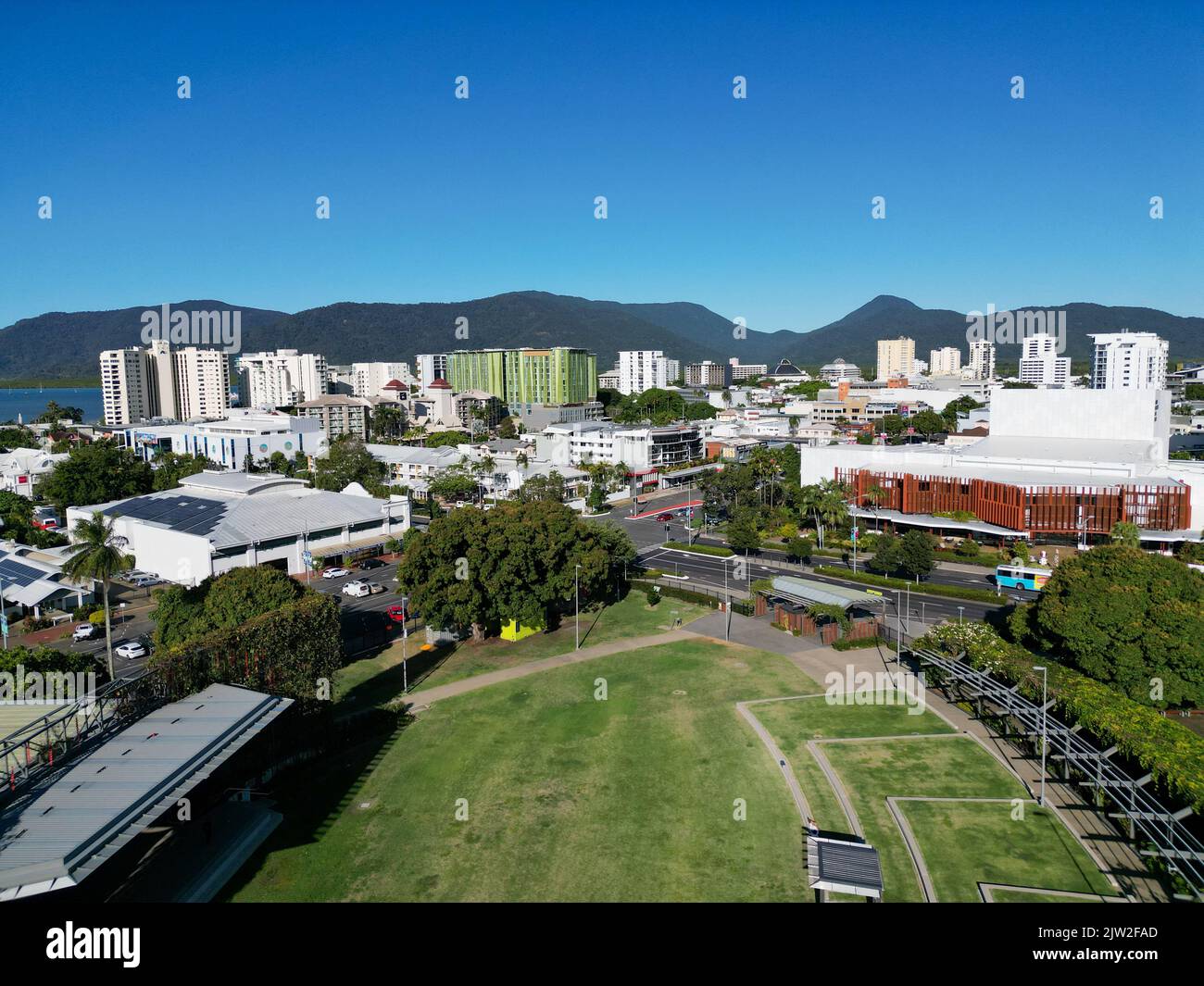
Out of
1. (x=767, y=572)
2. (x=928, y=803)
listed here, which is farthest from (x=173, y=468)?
(x=928, y=803)

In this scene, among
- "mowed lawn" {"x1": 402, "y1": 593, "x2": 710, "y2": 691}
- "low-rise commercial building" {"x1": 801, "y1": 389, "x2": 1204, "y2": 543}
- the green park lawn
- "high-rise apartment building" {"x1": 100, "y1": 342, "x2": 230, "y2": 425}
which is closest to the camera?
the green park lawn

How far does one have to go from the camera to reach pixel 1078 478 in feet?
198

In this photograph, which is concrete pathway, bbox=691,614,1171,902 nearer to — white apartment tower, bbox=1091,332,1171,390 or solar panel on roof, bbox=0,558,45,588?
solar panel on roof, bbox=0,558,45,588

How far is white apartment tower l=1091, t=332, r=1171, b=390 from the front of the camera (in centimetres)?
16512

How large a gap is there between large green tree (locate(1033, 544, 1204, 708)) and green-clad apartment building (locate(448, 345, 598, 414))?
13519cm

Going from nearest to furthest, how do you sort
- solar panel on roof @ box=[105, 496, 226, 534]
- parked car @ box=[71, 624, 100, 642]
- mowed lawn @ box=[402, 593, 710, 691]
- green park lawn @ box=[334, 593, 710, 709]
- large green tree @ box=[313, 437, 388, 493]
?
green park lawn @ box=[334, 593, 710, 709]
mowed lawn @ box=[402, 593, 710, 691]
parked car @ box=[71, 624, 100, 642]
solar panel on roof @ box=[105, 496, 226, 534]
large green tree @ box=[313, 437, 388, 493]

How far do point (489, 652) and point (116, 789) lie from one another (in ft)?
72.9

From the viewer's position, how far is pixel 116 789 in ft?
60.1

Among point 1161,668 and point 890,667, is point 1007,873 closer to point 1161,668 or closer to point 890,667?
point 1161,668

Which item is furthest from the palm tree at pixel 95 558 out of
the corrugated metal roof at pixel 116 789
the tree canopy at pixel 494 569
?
the corrugated metal roof at pixel 116 789

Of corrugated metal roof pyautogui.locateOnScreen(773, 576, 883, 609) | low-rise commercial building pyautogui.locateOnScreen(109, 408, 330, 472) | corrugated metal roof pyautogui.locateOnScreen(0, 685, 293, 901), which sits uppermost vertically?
low-rise commercial building pyautogui.locateOnScreen(109, 408, 330, 472)

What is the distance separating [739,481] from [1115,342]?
14027 centimetres

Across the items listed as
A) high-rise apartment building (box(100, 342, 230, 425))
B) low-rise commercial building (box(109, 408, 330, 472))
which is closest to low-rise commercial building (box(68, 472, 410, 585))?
low-rise commercial building (box(109, 408, 330, 472))

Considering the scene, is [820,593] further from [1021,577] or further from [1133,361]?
[1133,361]
